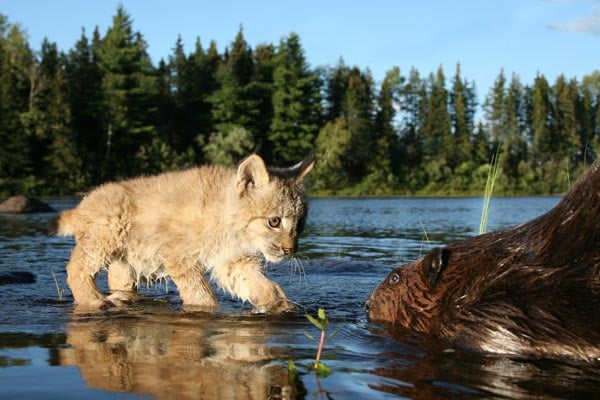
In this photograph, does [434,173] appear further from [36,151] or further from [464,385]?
[464,385]

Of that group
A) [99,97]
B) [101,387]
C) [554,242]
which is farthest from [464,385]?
[99,97]

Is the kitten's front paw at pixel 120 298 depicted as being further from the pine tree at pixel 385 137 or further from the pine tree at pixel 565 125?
the pine tree at pixel 565 125

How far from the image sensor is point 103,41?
260ft

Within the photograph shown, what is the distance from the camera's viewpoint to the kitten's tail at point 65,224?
959cm

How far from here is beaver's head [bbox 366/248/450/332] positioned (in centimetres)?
607

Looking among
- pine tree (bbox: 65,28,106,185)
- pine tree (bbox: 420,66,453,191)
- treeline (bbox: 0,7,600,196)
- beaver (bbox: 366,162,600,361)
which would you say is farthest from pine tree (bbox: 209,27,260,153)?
beaver (bbox: 366,162,600,361)

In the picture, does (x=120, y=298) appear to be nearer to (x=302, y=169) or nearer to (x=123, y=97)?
(x=302, y=169)

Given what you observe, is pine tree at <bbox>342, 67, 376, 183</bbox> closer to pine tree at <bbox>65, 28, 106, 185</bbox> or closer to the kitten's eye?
pine tree at <bbox>65, 28, 106, 185</bbox>

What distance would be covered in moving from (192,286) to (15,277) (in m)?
3.10

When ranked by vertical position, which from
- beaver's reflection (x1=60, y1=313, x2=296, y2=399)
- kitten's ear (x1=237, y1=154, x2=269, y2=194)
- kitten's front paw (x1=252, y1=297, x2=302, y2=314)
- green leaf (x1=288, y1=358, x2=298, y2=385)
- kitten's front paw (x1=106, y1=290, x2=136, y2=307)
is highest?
kitten's ear (x1=237, y1=154, x2=269, y2=194)

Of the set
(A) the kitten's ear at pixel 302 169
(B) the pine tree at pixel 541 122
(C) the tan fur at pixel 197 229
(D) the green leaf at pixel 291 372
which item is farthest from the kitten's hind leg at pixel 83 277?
(B) the pine tree at pixel 541 122

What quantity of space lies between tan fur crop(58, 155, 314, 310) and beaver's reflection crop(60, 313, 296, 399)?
3.99 feet

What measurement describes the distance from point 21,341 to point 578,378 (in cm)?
412

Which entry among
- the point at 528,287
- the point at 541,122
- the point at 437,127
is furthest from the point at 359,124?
the point at 528,287
